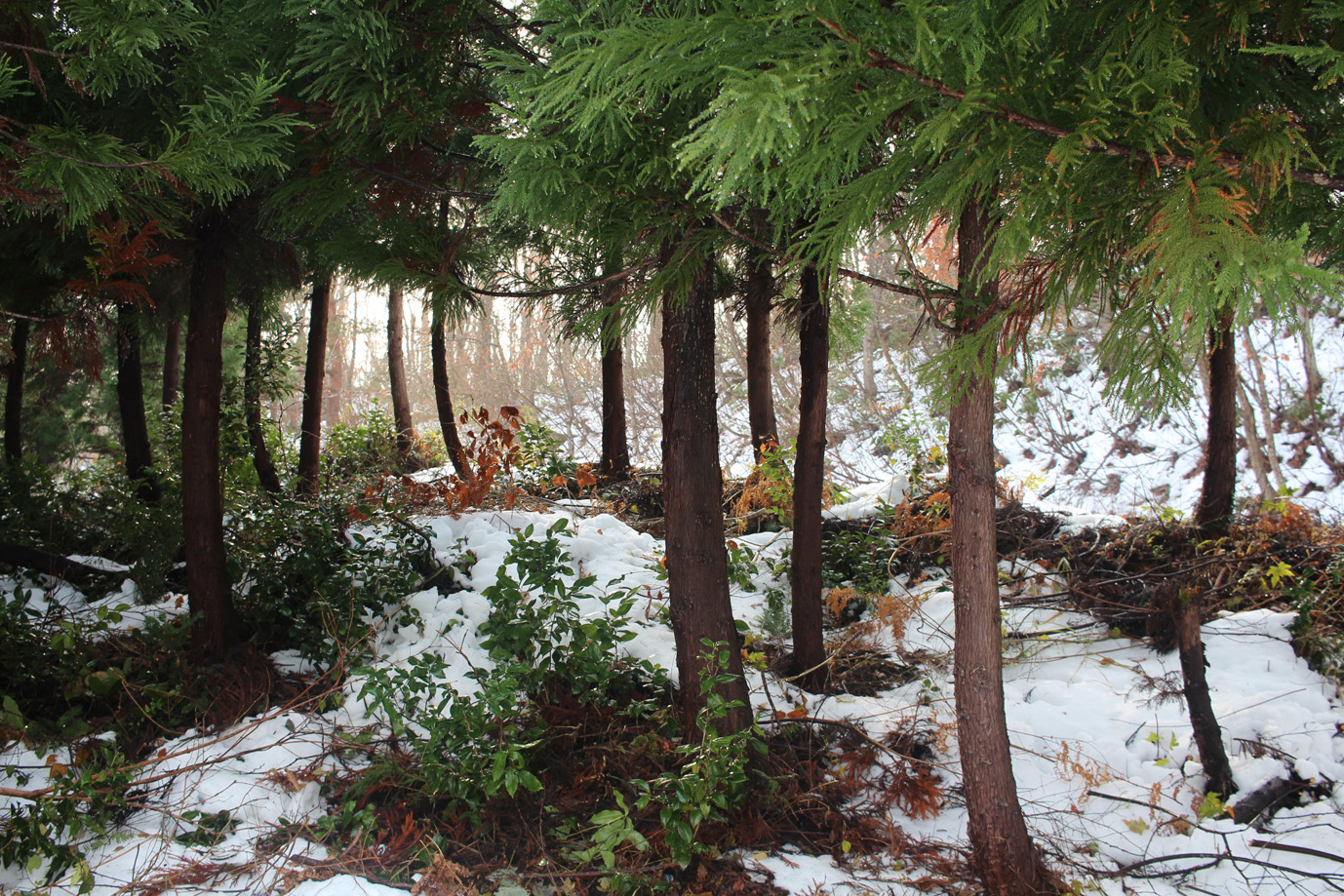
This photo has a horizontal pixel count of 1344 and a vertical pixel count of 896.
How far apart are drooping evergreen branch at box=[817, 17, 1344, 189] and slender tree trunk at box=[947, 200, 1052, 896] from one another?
3.03 ft

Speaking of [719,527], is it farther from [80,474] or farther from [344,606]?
[80,474]

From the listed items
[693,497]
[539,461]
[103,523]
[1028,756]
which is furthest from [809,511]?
[103,523]

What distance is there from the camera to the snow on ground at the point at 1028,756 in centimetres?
307

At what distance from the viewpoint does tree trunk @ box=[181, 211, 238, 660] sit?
14.0 feet

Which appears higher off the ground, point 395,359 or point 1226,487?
point 395,359

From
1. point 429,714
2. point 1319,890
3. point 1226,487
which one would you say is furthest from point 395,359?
point 1319,890

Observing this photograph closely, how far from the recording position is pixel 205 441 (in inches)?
170

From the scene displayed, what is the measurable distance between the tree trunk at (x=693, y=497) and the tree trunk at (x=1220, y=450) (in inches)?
178

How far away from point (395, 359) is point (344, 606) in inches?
261

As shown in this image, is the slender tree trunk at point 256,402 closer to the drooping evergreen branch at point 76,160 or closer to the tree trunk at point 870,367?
the drooping evergreen branch at point 76,160

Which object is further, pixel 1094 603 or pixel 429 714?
pixel 1094 603

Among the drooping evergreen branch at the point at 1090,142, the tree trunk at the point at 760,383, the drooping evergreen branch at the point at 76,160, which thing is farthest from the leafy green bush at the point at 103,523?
the drooping evergreen branch at the point at 1090,142

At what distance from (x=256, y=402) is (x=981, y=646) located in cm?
656

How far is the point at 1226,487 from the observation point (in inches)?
232
